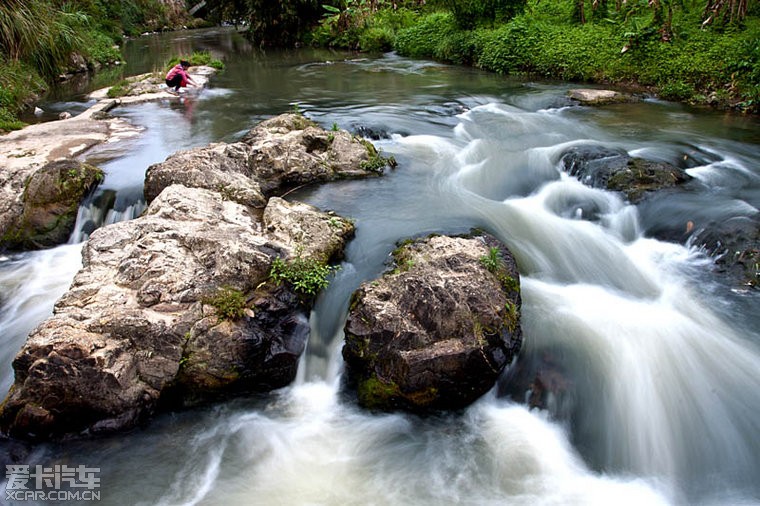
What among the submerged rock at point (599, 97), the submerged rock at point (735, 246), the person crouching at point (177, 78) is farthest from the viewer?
the person crouching at point (177, 78)

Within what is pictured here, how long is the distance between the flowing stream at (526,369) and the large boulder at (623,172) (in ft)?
0.79

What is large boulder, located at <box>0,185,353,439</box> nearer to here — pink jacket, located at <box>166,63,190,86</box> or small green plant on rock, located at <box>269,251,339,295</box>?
small green plant on rock, located at <box>269,251,339,295</box>

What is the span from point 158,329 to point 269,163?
3.97m

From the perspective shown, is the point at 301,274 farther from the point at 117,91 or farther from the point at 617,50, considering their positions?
the point at 617,50

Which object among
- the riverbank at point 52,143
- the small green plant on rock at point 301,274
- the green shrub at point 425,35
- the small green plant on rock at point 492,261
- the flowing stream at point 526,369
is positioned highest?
the green shrub at point 425,35

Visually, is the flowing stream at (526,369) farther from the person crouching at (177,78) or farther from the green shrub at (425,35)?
the green shrub at (425,35)

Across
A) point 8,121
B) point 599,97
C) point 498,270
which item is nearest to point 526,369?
point 498,270

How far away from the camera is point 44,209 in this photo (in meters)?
7.01

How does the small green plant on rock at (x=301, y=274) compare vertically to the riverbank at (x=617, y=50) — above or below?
below

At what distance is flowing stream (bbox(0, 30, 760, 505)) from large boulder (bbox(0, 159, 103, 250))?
231 millimetres

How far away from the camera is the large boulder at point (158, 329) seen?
161 inches

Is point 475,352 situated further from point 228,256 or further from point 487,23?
point 487,23

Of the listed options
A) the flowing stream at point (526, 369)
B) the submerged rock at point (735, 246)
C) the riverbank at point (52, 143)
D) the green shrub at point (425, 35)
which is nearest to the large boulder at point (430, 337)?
the flowing stream at point (526, 369)

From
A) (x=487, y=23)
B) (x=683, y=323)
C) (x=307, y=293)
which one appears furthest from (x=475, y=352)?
(x=487, y=23)
